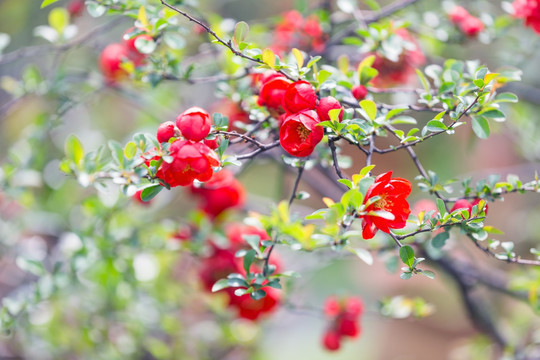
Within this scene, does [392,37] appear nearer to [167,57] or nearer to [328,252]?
[167,57]

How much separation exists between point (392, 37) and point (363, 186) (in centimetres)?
39

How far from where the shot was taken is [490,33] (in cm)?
104

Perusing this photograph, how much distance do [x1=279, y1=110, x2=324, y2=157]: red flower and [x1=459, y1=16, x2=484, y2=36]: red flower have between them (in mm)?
610

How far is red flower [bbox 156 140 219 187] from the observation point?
519 mm

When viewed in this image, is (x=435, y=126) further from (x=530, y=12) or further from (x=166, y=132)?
(x=530, y=12)

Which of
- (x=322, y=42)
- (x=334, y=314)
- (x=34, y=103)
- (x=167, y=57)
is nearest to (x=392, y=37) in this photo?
(x=322, y=42)

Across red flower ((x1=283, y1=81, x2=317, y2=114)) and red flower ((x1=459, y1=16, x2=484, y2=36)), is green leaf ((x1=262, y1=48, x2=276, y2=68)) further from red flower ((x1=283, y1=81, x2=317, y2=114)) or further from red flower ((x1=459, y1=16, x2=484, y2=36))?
red flower ((x1=459, y1=16, x2=484, y2=36))

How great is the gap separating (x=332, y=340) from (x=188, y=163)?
0.64m

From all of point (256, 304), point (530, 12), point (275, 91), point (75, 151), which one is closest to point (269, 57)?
point (275, 91)

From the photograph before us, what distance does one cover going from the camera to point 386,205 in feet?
1.78

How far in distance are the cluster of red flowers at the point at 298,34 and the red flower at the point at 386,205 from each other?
57 centimetres

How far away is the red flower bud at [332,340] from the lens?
1.04m

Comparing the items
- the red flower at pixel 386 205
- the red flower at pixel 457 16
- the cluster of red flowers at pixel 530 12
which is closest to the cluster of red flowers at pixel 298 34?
the red flower at pixel 457 16

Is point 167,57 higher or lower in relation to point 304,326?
higher
